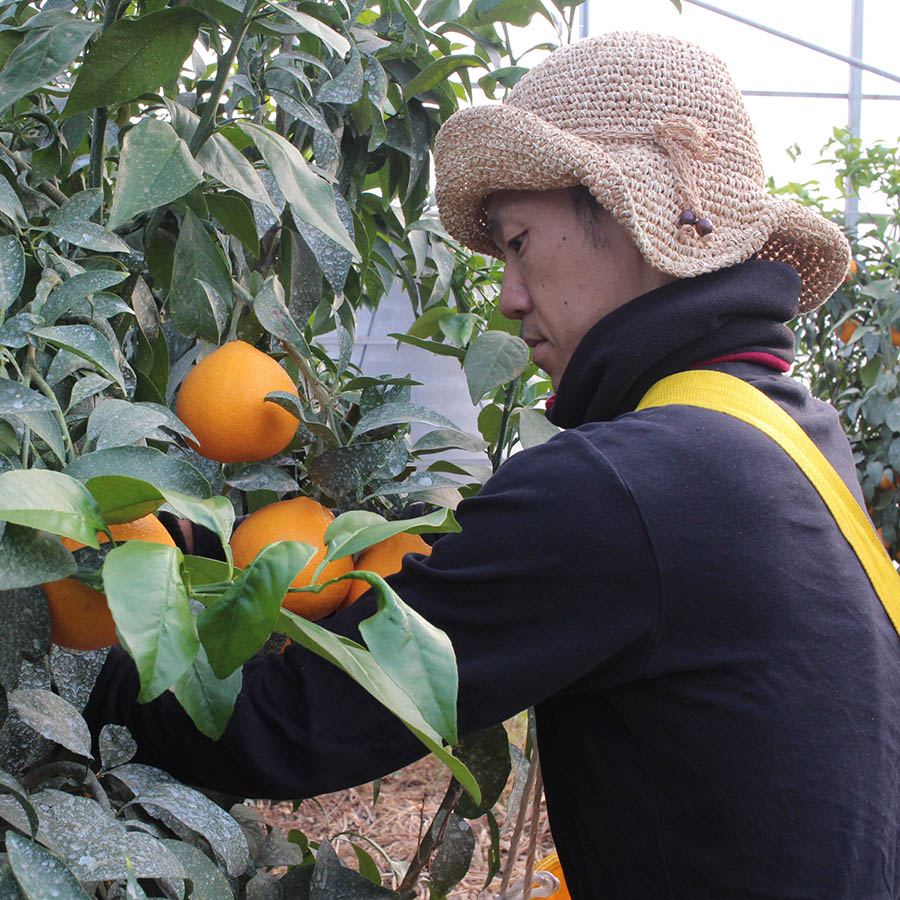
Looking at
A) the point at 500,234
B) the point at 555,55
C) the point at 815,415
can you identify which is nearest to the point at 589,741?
the point at 815,415

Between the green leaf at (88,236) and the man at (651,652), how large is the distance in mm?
272

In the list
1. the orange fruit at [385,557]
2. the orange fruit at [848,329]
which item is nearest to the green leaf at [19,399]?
the orange fruit at [385,557]

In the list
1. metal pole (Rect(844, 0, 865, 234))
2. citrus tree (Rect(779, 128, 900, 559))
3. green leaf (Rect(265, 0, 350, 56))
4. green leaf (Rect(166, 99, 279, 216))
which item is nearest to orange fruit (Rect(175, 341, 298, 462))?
green leaf (Rect(166, 99, 279, 216))

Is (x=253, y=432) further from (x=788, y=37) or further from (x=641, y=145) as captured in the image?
(x=788, y=37)

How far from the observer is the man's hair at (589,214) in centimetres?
87

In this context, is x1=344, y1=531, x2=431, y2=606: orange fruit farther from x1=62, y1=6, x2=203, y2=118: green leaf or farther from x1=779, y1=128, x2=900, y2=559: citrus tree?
x1=779, y1=128, x2=900, y2=559: citrus tree

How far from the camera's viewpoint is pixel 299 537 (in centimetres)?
74

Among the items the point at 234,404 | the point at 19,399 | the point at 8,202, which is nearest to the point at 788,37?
the point at 234,404

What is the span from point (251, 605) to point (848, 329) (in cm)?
259

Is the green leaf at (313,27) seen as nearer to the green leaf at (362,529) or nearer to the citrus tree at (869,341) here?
the green leaf at (362,529)

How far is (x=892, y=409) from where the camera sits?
7.80ft

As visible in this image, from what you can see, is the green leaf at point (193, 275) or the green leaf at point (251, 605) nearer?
the green leaf at point (251, 605)

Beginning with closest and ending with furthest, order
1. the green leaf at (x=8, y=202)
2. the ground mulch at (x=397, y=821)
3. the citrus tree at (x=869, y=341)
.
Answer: the green leaf at (x=8, y=202)
the ground mulch at (x=397, y=821)
the citrus tree at (x=869, y=341)

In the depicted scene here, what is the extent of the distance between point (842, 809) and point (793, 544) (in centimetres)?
18
